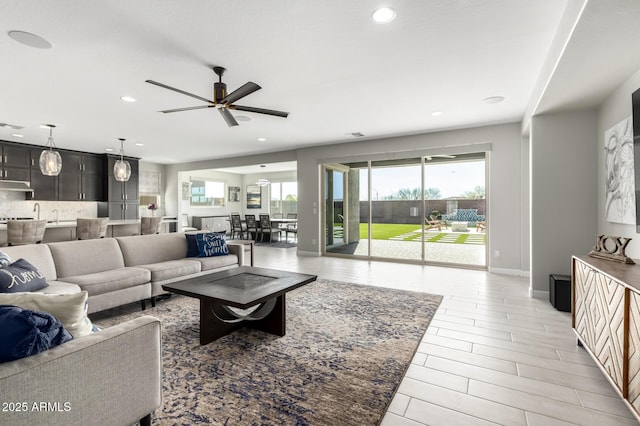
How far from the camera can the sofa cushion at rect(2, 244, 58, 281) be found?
3005mm

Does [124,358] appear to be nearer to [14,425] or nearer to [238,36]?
[14,425]

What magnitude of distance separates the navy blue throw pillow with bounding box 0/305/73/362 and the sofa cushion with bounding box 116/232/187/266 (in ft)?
9.96

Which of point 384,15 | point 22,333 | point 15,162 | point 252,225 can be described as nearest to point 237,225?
point 252,225

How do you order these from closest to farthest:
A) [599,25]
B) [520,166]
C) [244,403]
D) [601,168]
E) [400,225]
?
1. [244,403]
2. [599,25]
3. [601,168]
4. [520,166]
5. [400,225]

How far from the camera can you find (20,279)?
A: 2.49 m

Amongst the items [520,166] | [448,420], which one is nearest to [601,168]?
[520,166]

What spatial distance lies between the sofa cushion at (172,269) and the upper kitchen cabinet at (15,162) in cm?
541

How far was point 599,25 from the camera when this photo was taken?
201 cm

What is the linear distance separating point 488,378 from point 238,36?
3239mm

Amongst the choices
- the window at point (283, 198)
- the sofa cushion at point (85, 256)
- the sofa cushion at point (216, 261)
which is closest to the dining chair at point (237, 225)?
the window at point (283, 198)

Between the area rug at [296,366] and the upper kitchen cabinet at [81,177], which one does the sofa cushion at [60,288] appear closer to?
the area rug at [296,366]

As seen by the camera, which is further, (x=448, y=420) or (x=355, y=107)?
(x=355, y=107)

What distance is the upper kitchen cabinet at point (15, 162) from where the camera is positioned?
659cm

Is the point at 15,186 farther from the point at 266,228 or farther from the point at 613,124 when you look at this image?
the point at 613,124
